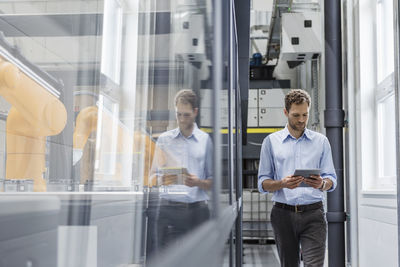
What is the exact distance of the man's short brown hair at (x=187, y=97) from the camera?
18.8 inches

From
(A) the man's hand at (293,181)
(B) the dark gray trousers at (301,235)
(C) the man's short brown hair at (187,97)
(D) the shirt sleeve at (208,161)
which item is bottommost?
(B) the dark gray trousers at (301,235)

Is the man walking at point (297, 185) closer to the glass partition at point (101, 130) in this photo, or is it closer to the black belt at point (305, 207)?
the black belt at point (305, 207)

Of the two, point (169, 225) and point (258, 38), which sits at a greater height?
point (258, 38)

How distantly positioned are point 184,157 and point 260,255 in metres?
5.08

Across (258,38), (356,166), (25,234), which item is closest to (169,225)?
(25,234)

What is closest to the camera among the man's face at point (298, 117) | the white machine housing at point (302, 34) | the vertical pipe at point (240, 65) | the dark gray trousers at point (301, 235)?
the vertical pipe at point (240, 65)

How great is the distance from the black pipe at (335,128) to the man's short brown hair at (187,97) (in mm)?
2735

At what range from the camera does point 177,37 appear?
0.48m

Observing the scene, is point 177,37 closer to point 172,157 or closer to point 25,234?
point 172,157

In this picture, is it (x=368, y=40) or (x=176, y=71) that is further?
(x=368, y=40)

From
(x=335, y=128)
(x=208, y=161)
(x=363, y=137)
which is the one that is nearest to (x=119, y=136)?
(x=208, y=161)

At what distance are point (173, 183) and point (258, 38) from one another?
724 centimetres

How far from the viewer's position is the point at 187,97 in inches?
20.0

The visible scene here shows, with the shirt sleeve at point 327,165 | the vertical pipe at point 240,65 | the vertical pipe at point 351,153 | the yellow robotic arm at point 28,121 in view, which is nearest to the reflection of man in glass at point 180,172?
the yellow robotic arm at point 28,121
